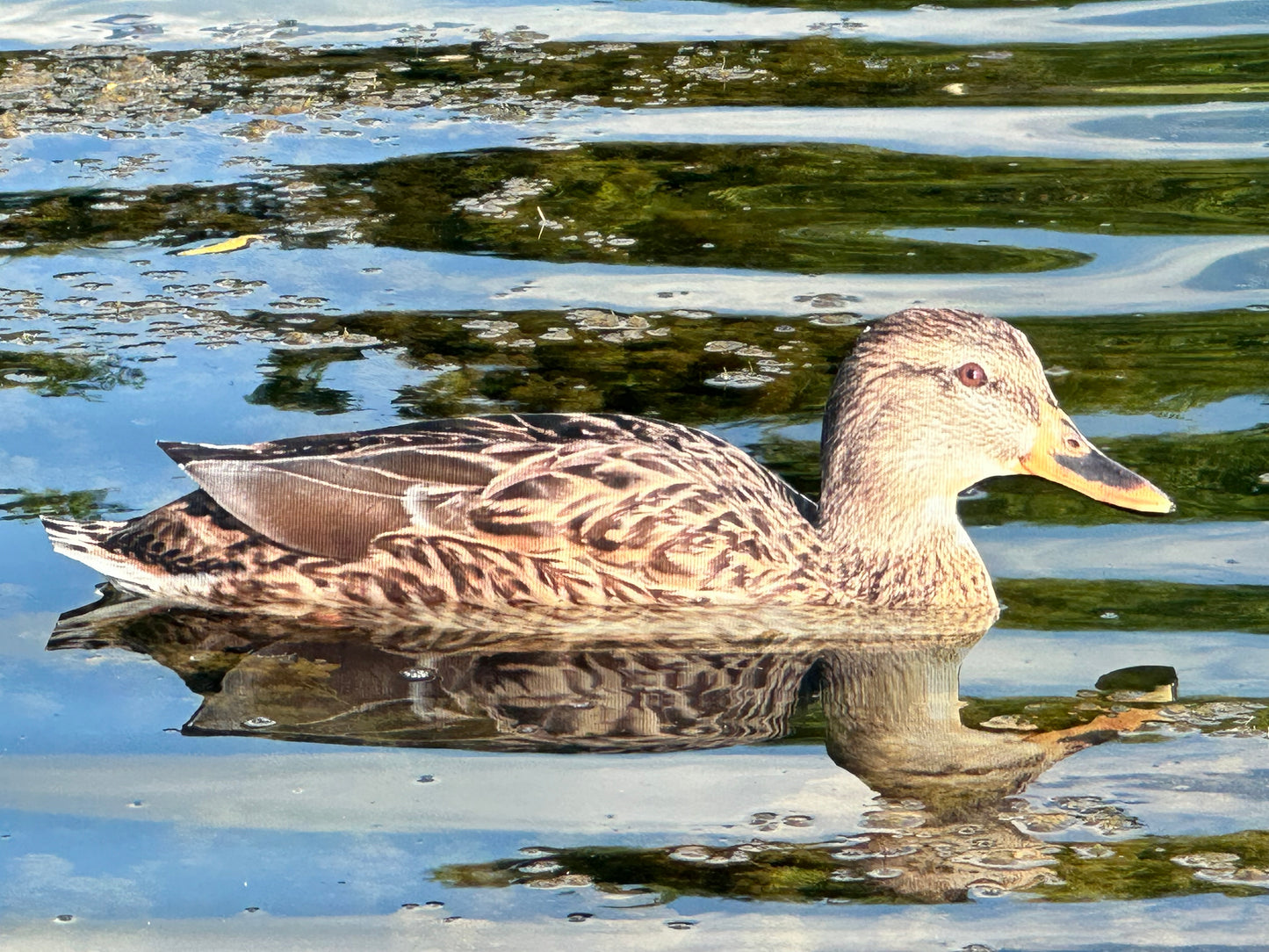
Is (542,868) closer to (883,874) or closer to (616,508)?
(883,874)

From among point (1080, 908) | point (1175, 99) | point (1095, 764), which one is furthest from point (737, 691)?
point (1175, 99)

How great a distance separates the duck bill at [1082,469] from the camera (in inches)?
263

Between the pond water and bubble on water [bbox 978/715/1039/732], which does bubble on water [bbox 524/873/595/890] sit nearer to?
the pond water

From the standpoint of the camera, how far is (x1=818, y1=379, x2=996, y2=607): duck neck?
22.4ft

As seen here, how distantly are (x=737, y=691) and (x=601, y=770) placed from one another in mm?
673

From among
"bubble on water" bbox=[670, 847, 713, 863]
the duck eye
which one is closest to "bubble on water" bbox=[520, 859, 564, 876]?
"bubble on water" bbox=[670, 847, 713, 863]

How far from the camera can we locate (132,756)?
5.67m

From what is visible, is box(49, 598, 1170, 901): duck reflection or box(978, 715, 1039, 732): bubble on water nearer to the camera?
box(49, 598, 1170, 901): duck reflection

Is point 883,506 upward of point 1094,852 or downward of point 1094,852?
upward

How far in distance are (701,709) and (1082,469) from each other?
5.26 ft

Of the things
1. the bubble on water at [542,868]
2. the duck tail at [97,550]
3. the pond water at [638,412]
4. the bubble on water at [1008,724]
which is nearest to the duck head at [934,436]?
the pond water at [638,412]

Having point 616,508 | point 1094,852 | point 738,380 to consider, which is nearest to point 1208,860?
point 1094,852

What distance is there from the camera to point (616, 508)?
6.61 m

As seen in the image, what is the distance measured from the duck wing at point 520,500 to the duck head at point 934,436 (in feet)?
1.10
